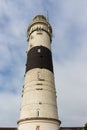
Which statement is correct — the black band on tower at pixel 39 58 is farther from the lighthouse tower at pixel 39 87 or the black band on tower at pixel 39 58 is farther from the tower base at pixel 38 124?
the tower base at pixel 38 124

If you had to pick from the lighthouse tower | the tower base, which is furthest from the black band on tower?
the tower base

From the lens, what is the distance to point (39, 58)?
97.8 ft

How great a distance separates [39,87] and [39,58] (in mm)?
4355

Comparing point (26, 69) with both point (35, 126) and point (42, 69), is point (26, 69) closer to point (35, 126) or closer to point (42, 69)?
point (42, 69)

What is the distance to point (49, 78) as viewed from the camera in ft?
94.3

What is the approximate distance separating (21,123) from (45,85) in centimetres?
552

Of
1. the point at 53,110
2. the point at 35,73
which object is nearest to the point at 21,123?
the point at 53,110

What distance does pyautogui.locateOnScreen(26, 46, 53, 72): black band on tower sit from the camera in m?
29.3

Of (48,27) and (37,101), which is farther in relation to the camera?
(48,27)

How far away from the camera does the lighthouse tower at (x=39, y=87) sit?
84.5 feet

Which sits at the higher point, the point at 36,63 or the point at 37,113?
the point at 36,63

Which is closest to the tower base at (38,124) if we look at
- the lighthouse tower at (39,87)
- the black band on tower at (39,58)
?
the lighthouse tower at (39,87)

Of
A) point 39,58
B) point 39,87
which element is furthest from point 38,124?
point 39,58

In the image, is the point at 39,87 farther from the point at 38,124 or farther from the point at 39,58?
the point at 38,124
